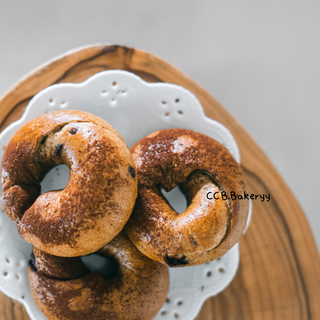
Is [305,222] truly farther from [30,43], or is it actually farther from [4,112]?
[30,43]

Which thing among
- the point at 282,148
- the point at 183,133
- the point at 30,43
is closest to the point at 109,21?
the point at 30,43

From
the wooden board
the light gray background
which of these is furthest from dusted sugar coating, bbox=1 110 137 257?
the light gray background

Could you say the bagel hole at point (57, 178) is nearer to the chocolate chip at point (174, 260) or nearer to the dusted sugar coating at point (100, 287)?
the dusted sugar coating at point (100, 287)

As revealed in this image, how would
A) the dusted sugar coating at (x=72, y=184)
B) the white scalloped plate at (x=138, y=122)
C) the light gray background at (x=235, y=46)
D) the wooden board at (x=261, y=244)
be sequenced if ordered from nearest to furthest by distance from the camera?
the dusted sugar coating at (x=72, y=184), the white scalloped plate at (x=138, y=122), the wooden board at (x=261, y=244), the light gray background at (x=235, y=46)

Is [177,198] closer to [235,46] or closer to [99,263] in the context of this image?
[99,263]

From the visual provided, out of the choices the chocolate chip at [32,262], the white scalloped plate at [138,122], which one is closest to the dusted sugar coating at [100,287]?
the chocolate chip at [32,262]

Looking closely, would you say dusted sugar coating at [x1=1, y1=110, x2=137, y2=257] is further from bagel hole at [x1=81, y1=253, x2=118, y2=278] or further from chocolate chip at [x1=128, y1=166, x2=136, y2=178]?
bagel hole at [x1=81, y1=253, x2=118, y2=278]
